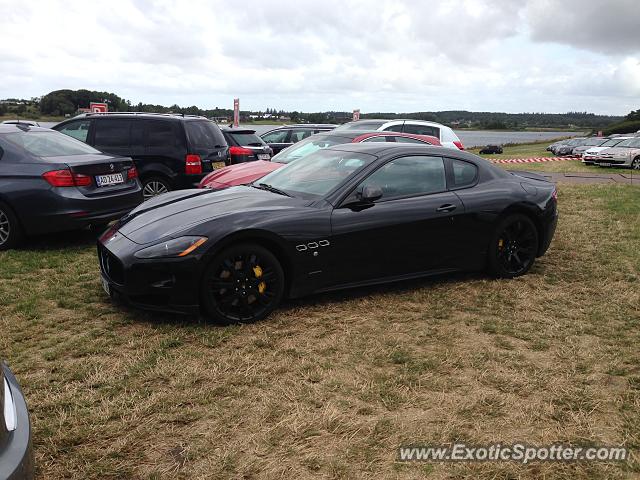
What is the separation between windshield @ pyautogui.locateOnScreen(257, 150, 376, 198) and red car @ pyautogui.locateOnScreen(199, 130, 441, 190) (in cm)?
206

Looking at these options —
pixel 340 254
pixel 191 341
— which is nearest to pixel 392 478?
pixel 191 341

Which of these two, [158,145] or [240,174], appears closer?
[240,174]

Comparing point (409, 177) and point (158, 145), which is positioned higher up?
point (158, 145)

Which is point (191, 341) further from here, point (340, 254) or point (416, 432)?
point (416, 432)

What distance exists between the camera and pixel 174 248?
4094 millimetres

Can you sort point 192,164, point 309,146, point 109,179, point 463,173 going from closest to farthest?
point 463,173 < point 109,179 < point 192,164 < point 309,146

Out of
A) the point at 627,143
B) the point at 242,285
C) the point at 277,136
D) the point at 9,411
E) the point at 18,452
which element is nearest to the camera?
the point at 18,452

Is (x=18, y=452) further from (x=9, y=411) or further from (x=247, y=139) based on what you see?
(x=247, y=139)

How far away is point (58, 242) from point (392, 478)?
583cm

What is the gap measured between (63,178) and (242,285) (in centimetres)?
328

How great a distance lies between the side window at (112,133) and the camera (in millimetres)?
9297

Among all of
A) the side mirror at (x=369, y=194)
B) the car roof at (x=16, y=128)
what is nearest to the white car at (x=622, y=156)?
the side mirror at (x=369, y=194)

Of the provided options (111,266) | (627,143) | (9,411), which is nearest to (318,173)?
(111,266)

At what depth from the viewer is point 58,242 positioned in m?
6.99
